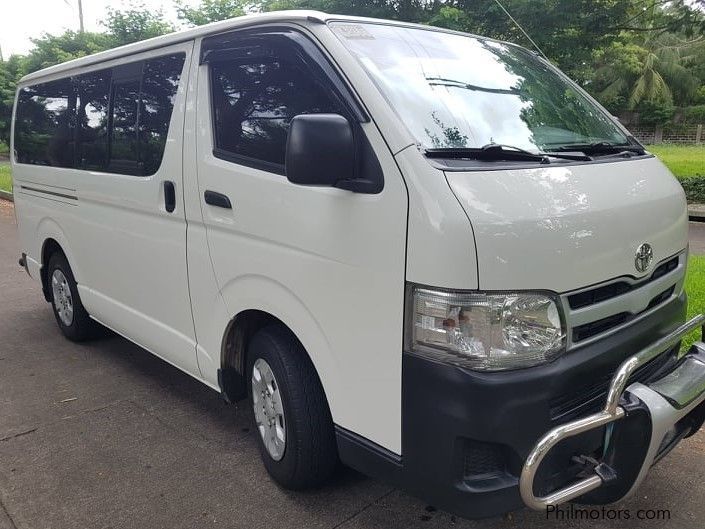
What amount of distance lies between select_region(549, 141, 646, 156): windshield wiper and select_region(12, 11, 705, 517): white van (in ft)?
0.07

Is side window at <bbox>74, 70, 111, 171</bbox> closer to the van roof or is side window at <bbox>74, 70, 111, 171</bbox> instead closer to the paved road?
the van roof

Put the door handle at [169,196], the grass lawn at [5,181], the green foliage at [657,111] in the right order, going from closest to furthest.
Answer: the door handle at [169,196] < the grass lawn at [5,181] < the green foliage at [657,111]

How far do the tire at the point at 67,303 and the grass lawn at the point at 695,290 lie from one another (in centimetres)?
443

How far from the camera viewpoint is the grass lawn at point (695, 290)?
435cm

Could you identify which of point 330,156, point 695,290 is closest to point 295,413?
point 330,156

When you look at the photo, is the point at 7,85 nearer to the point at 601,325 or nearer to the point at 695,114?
the point at 601,325

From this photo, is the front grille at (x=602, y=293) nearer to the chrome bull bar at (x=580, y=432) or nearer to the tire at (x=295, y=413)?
the chrome bull bar at (x=580, y=432)

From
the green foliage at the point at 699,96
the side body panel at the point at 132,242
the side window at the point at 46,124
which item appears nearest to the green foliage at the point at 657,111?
the green foliage at the point at 699,96

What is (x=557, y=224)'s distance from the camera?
214 centimetres

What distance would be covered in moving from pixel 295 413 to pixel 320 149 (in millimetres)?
1170

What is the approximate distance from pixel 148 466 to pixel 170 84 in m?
2.04

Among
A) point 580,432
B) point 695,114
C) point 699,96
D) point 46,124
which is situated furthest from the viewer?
point 699,96

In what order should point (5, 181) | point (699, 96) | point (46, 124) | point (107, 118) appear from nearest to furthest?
point (107, 118), point (46, 124), point (5, 181), point (699, 96)

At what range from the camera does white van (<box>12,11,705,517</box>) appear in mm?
2080
